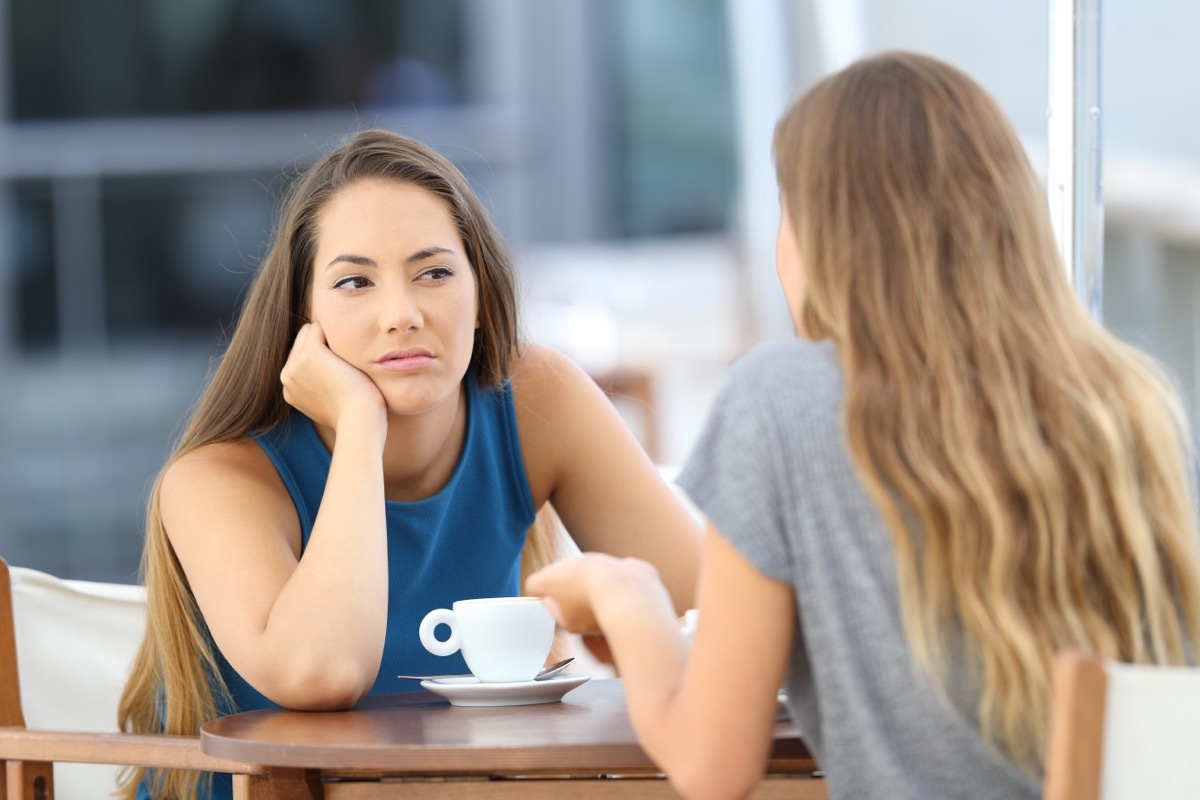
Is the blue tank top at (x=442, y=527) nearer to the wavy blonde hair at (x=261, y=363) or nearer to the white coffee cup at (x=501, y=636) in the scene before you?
the wavy blonde hair at (x=261, y=363)

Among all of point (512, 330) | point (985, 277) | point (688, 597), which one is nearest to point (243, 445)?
point (512, 330)

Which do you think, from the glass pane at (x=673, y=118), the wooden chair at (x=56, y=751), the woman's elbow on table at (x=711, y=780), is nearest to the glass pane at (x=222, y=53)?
the glass pane at (x=673, y=118)

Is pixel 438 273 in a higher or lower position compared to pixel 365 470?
higher

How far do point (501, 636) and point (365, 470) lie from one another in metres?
0.28

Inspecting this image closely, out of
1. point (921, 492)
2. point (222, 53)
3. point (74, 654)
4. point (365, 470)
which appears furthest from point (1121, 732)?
point (222, 53)

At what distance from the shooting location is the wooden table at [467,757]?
1.11 meters

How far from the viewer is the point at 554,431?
194 cm

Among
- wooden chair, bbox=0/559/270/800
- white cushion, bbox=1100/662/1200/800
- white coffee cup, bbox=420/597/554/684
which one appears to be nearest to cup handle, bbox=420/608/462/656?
white coffee cup, bbox=420/597/554/684

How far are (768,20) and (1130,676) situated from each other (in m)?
4.32

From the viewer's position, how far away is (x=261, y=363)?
1.77m

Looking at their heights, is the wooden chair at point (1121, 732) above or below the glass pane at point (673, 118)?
below

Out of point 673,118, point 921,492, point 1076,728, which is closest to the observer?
point 1076,728

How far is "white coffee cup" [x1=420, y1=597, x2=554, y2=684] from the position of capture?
1.35 m

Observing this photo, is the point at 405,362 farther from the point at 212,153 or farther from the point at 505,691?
the point at 212,153
